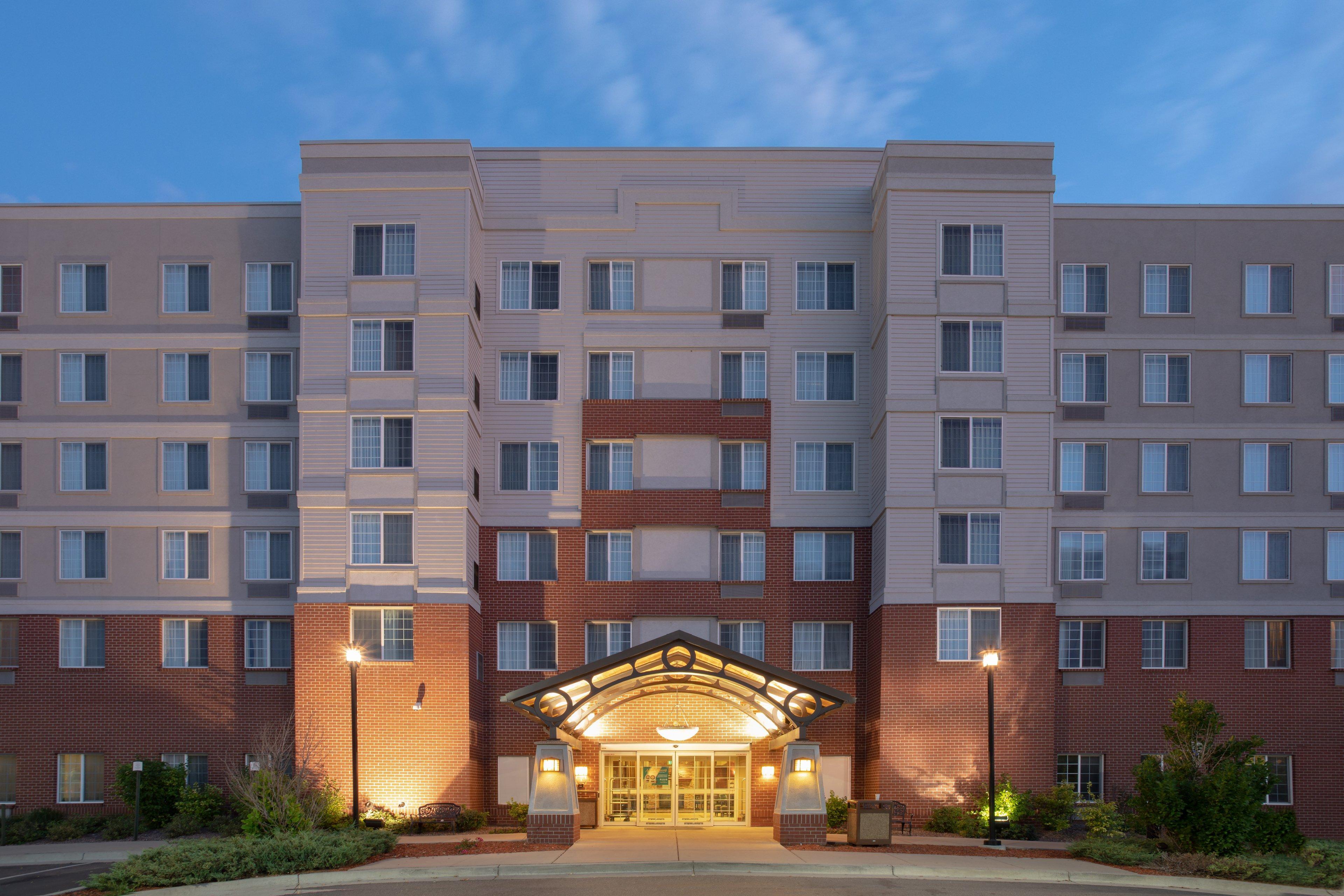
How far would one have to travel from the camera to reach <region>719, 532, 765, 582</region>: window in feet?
109

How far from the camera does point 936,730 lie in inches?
1187

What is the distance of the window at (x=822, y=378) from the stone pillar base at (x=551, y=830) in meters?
12.9

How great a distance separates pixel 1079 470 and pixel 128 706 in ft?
90.1

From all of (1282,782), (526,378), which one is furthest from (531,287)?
(1282,782)

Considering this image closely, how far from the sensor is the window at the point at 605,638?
Answer: 32.9 m

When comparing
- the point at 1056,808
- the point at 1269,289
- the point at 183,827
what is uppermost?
the point at 1269,289

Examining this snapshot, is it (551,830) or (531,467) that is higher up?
(531,467)

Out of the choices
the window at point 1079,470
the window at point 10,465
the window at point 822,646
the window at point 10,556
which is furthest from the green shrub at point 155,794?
the window at point 1079,470

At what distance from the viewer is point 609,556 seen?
33.2 metres

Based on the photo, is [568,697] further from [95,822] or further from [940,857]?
[95,822]

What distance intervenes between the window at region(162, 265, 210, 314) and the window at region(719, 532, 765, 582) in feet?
54.0

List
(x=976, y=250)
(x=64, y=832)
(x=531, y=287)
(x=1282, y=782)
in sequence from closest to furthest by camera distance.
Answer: (x=64, y=832), (x=976, y=250), (x=1282, y=782), (x=531, y=287)

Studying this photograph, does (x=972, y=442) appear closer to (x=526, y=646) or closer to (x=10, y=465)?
(x=526, y=646)

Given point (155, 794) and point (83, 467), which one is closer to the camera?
point (155, 794)
